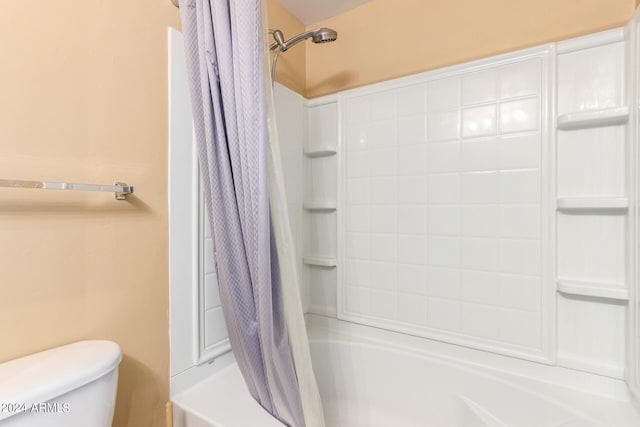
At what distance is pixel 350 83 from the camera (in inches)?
63.2

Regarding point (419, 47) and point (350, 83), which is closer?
point (419, 47)

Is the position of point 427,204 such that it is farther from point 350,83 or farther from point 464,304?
point 350,83

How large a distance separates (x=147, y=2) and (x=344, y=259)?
1277mm

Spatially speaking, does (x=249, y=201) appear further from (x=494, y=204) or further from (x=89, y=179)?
(x=494, y=204)

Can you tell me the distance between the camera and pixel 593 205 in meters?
1.01

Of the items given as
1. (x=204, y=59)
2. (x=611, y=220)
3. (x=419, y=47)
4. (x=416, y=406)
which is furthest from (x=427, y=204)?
(x=204, y=59)

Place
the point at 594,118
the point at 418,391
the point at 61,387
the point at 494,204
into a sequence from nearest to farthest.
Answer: the point at 61,387 → the point at 594,118 → the point at 494,204 → the point at 418,391

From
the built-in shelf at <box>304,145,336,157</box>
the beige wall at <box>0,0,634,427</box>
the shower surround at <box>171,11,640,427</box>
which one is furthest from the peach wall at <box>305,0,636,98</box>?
the built-in shelf at <box>304,145,336,157</box>

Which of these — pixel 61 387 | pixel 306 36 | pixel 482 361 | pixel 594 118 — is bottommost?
pixel 482 361

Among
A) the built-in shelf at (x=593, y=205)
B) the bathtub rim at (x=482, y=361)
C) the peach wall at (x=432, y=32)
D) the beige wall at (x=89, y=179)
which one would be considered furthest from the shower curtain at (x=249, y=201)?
the built-in shelf at (x=593, y=205)

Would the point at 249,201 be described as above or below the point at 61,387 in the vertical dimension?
above

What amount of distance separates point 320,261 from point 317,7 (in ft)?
4.38

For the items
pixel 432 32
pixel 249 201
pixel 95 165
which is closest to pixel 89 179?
pixel 95 165

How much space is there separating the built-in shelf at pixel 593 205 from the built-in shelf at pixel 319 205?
3.08ft
